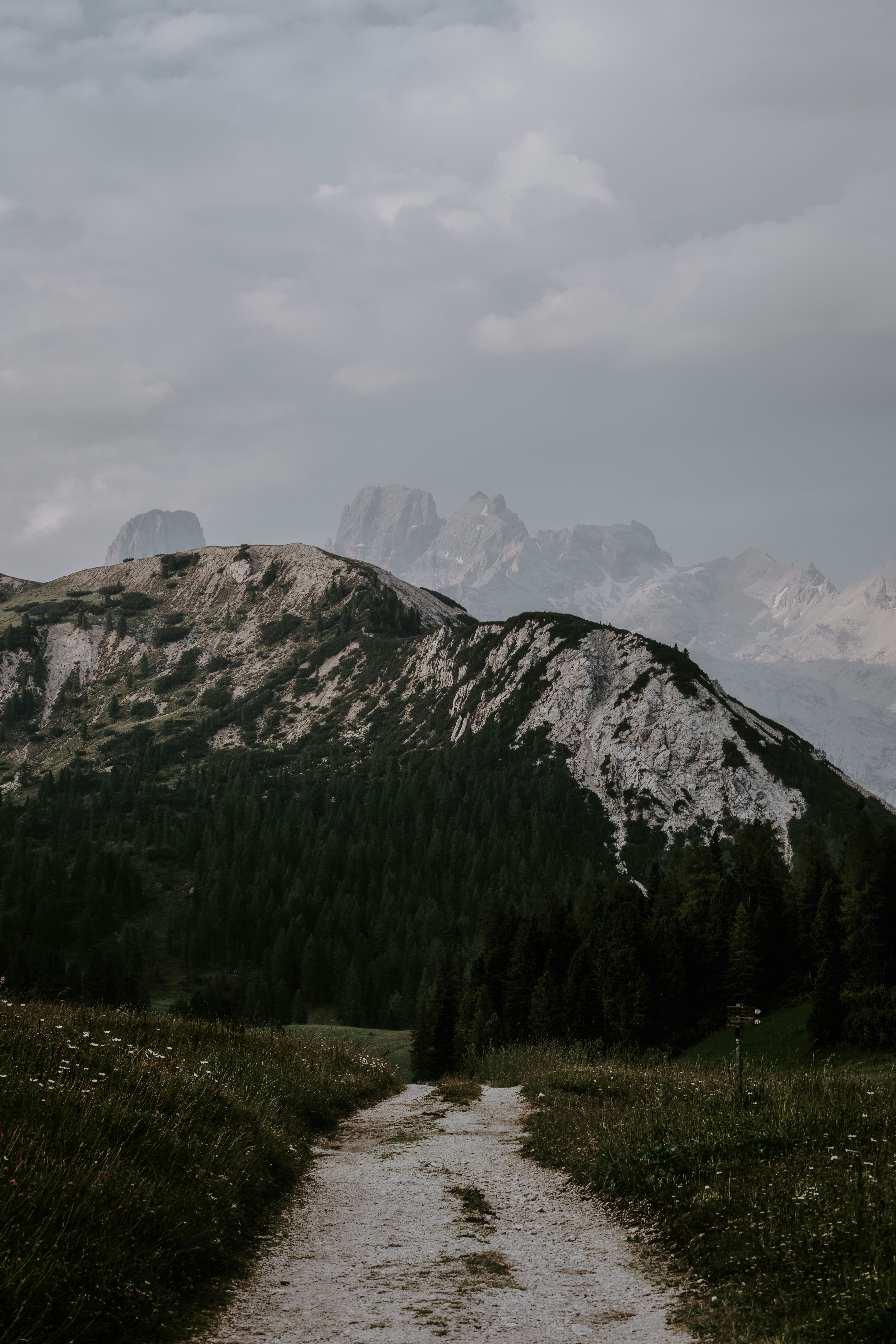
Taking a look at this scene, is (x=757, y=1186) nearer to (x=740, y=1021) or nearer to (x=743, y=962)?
(x=740, y=1021)

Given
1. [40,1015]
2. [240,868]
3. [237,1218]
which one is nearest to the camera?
[237,1218]

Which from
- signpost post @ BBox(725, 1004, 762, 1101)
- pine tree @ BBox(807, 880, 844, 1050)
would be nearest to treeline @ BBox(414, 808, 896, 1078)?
pine tree @ BBox(807, 880, 844, 1050)

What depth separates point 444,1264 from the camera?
10.8m

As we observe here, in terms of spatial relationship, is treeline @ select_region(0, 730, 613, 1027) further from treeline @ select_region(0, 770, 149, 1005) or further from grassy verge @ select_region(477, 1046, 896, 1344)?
grassy verge @ select_region(477, 1046, 896, 1344)

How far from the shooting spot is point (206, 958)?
168 meters

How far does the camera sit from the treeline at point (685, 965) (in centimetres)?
6925

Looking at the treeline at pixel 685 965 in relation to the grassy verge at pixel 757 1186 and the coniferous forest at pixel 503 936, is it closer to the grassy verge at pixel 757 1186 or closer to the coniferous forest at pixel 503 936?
the coniferous forest at pixel 503 936

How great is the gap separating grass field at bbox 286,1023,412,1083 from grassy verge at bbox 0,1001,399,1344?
67.3 meters

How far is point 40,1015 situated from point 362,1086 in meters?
12.3

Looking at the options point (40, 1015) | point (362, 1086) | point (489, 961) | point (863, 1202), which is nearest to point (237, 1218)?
point (863, 1202)

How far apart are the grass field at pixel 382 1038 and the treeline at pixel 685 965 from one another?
852 cm

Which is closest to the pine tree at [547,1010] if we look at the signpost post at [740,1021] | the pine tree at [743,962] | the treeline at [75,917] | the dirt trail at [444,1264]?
the pine tree at [743,962]

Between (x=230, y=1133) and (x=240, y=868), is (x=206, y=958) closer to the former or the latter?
(x=240, y=868)

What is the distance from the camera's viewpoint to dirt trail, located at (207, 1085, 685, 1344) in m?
8.80
